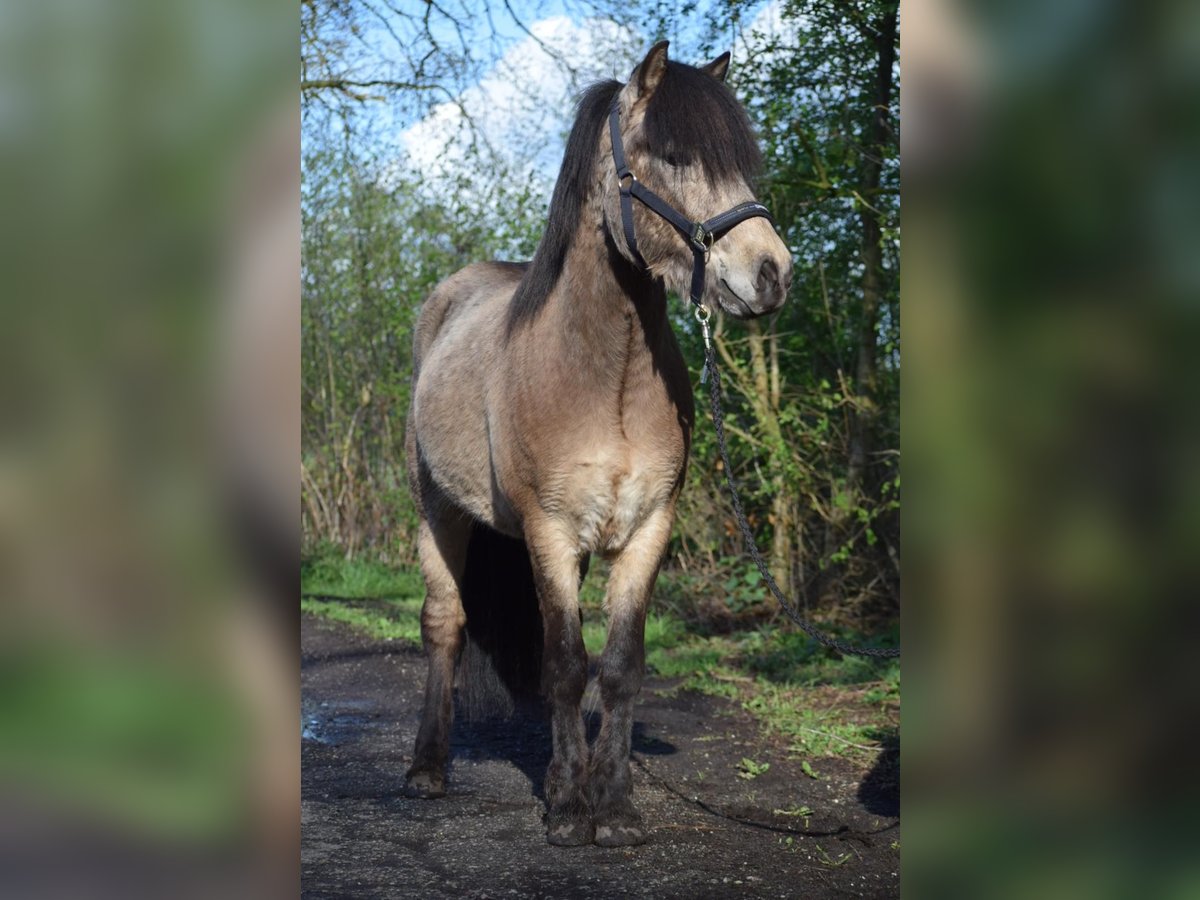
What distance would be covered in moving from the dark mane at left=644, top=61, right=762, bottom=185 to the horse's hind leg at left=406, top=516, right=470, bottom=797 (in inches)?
81.3

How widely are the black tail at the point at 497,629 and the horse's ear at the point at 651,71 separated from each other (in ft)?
6.88

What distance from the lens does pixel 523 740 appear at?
16.7 ft

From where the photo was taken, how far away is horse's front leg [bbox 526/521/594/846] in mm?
3619

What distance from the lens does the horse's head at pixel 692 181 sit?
3.12m

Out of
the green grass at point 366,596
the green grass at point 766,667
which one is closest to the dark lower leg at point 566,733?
the green grass at point 766,667

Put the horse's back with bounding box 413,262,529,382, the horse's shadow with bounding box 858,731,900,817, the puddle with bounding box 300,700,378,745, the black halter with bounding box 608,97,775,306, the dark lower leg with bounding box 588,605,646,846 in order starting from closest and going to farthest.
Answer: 1. the black halter with bounding box 608,97,775,306
2. the dark lower leg with bounding box 588,605,646,846
3. the horse's shadow with bounding box 858,731,900,817
4. the puddle with bounding box 300,700,378,745
5. the horse's back with bounding box 413,262,529,382

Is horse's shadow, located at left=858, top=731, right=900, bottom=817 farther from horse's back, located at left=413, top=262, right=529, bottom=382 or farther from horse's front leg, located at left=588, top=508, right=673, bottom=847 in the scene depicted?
horse's back, located at left=413, top=262, right=529, bottom=382

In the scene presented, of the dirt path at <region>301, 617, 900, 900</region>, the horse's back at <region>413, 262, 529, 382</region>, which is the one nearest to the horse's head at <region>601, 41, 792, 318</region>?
the dirt path at <region>301, 617, 900, 900</region>

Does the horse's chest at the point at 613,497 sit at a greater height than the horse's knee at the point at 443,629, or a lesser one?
greater

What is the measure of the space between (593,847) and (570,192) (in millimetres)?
2109

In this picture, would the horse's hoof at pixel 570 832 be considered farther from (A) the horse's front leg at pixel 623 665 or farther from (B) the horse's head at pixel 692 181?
(B) the horse's head at pixel 692 181

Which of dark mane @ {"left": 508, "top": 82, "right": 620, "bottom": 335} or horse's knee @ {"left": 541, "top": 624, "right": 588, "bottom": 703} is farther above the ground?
dark mane @ {"left": 508, "top": 82, "right": 620, "bottom": 335}
